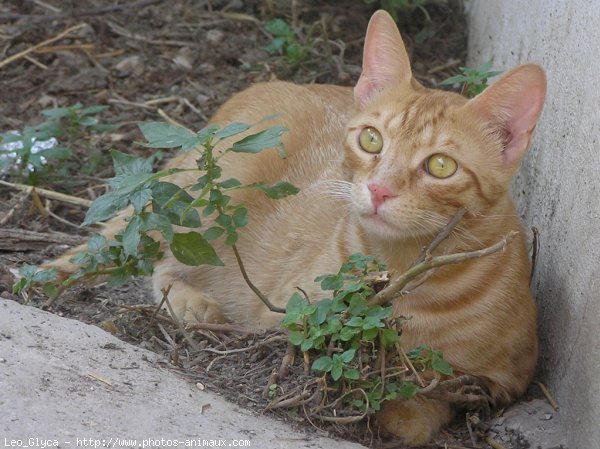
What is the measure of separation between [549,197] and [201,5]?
3.25m

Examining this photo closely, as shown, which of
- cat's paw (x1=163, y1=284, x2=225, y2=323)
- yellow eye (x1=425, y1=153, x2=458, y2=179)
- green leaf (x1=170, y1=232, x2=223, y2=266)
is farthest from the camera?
cat's paw (x1=163, y1=284, x2=225, y2=323)

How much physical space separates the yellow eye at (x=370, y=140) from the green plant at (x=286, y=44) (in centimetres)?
243

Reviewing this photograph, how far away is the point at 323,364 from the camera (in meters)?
3.17

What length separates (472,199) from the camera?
3.42 metres

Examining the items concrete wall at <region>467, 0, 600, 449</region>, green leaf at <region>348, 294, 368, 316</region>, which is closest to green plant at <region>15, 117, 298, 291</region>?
green leaf at <region>348, 294, 368, 316</region>

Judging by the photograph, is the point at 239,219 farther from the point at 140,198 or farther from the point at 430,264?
the point at 430,264

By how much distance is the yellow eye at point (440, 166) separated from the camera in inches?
132

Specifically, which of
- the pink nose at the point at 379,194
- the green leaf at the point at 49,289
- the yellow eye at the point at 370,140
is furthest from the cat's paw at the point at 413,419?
the green leaf at the point at 49,289

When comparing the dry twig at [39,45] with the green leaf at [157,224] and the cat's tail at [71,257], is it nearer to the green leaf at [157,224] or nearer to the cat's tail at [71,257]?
the cat's tail at [71,257]

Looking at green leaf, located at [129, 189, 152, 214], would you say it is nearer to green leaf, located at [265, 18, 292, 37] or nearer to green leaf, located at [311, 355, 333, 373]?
green leaf, located at [311, 355, 333, 373]

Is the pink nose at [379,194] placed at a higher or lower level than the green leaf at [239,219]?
higher

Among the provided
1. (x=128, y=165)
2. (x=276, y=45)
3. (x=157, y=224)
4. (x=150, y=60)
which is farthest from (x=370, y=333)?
(x=150, y=60)

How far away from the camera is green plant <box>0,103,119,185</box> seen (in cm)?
489

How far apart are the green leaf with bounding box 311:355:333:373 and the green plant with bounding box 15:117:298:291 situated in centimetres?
54
